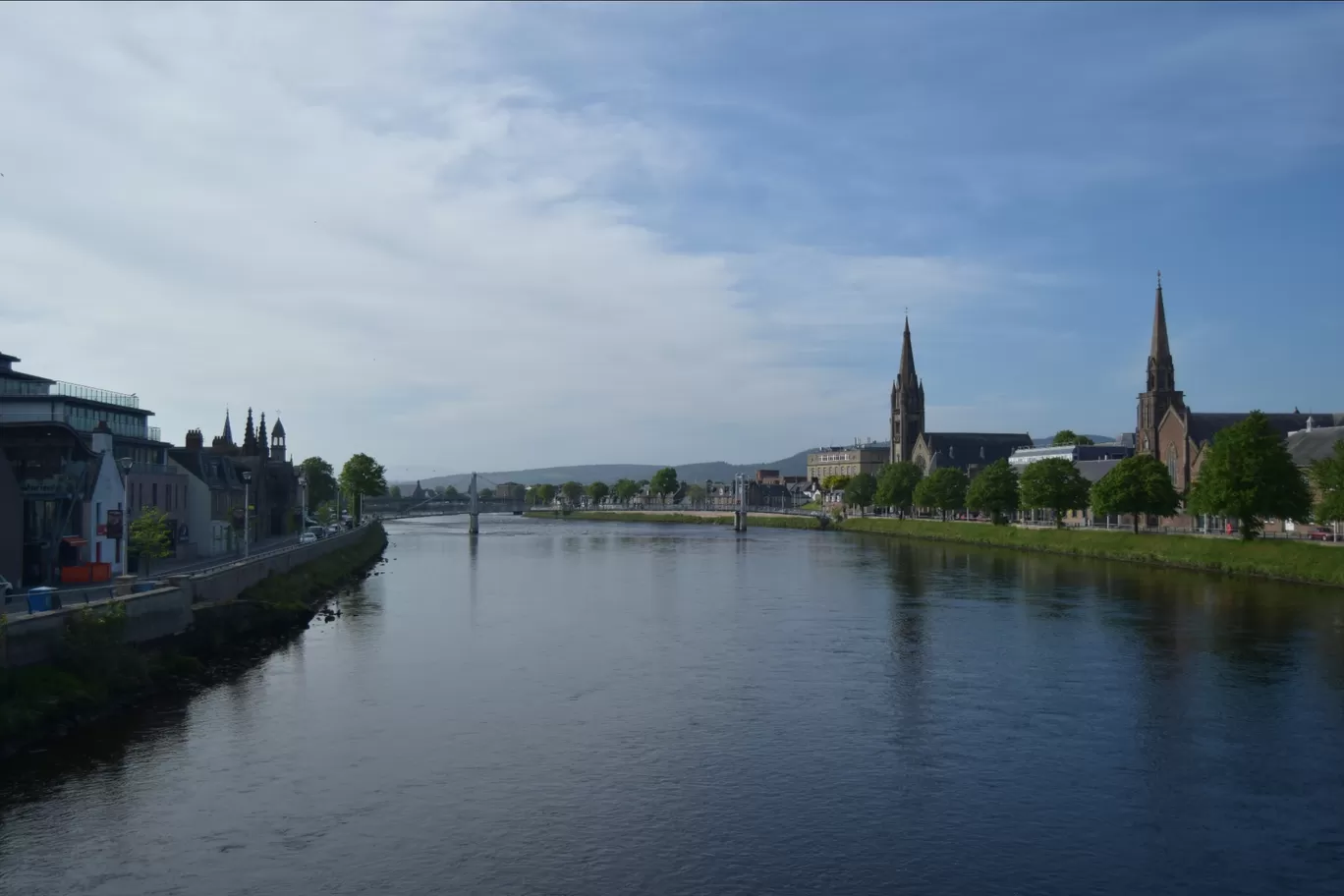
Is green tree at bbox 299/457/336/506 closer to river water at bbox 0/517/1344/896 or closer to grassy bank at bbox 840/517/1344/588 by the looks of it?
grassy bank at bbox 840/517/1344/588

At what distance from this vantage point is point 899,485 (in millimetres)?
140750

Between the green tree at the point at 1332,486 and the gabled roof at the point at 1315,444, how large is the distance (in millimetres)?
14229

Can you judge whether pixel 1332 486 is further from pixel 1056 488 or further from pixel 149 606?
pixel 149 606

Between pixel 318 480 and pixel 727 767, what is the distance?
12178 centimetres

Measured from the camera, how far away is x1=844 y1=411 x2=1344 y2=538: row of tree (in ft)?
211

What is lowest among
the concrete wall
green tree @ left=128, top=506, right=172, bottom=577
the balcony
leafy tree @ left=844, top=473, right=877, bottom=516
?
the concrete wall

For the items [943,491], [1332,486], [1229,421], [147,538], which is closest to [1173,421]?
[1229,421]

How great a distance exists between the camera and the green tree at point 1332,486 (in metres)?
57.5

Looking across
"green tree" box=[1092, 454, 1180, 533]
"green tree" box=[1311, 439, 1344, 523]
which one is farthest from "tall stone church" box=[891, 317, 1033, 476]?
"green tree" box=[1311, 439, 1344, 523]

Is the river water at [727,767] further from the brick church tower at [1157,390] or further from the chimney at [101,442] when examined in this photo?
the brick church tower at [1157,390]

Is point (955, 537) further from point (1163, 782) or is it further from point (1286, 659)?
point (1163, 782)

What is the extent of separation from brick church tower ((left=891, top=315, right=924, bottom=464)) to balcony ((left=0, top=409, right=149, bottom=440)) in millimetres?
128916

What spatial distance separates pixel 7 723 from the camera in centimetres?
2367

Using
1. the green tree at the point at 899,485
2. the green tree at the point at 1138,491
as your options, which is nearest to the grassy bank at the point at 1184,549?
the green tree at the point at 1138,491
